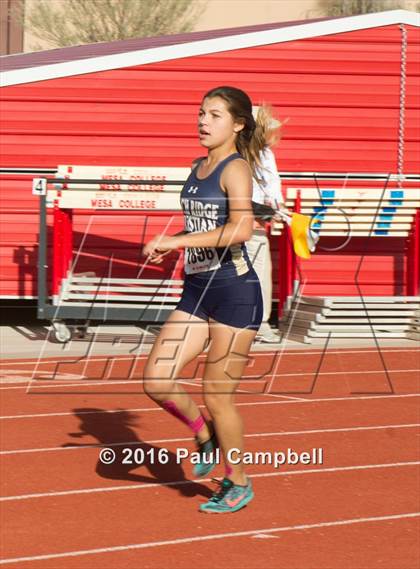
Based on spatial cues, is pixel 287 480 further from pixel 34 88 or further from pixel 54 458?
pixel 34 88

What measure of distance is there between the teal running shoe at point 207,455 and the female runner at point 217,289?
5.2 inches

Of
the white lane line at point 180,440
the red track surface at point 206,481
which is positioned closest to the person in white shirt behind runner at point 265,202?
the red track surface at point 206,481

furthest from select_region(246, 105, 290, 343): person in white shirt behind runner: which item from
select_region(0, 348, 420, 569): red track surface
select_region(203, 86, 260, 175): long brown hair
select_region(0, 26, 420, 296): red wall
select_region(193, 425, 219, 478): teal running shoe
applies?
select_region(193, 425, 219, 478): teal running shoe

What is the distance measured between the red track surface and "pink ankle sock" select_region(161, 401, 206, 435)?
0.52 m

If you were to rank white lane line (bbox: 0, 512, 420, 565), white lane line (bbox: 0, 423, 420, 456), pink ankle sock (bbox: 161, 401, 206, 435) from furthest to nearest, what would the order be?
white lane line (bbox: 0, 423, 420, 456) < pink ankle sock (bbox: 161, 401, 206, 435) < white lane line (bbox: 0, 512, 420, 565)

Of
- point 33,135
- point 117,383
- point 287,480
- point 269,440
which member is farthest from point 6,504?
point 33,135

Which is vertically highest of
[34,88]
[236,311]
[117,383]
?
[34,88]

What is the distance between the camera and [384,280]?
15750mm

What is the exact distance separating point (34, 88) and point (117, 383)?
17.5ft

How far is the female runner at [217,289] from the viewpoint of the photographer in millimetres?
6484

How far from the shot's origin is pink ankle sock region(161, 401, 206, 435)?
671cm

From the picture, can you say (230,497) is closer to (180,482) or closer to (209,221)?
(180,482)

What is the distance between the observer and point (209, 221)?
648 centimetres

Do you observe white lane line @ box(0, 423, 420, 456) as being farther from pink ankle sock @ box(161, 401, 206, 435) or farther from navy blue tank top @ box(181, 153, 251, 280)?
navy blue tank top @ box(181, 153, 251, 280)
